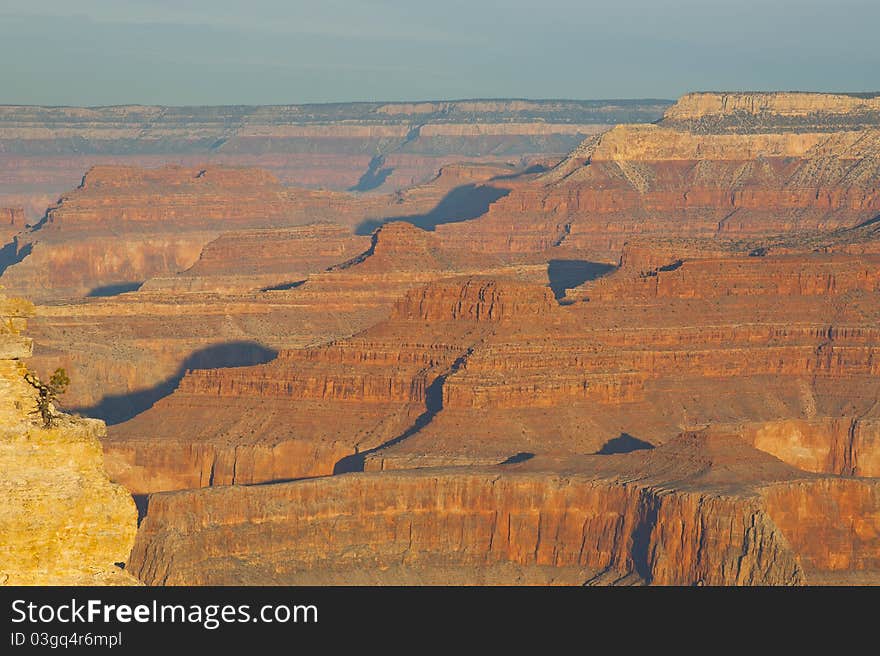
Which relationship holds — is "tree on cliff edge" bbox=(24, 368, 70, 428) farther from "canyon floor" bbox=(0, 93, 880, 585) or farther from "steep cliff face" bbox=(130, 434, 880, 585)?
"steep cliff face" bbox=(130, 434, 880, 585)

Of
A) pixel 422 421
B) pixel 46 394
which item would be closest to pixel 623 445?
pixel 422 421

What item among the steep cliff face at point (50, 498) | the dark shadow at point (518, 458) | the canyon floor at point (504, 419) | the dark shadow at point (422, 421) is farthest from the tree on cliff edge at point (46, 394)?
the dark shadow at point (422, 421)

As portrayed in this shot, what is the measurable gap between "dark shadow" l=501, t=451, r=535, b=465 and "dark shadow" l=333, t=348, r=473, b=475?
6415mm

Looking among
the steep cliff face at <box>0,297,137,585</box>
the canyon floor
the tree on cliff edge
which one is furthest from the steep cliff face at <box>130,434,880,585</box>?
the tree on cliff edge

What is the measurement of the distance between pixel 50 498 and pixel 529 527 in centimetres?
6763

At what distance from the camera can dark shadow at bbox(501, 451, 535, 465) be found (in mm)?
108113

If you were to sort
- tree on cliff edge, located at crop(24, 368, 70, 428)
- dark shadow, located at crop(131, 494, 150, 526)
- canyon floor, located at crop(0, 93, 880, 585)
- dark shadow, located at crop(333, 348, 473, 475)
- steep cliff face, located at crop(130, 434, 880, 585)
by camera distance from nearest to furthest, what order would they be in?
tree on cliff edge, located at crop(24, 368, 70, 428)
steep cliff face, located at crop(130, 434, 880, 585)
canyon floor, located at crop(0, 93, 880, 585)
dark shadow, located at crop(131, 494, 150, 526)
dark shadow, located at crop(333, 348, 473, 475)

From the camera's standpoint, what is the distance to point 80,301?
7510 inches

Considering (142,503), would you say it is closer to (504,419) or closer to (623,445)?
(504,419)

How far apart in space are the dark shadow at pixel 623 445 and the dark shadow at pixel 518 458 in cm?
477

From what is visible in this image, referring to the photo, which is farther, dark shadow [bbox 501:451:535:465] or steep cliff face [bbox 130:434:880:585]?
dark shadow [bbox 501:451:535:465]

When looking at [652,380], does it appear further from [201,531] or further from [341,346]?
[201,531]
